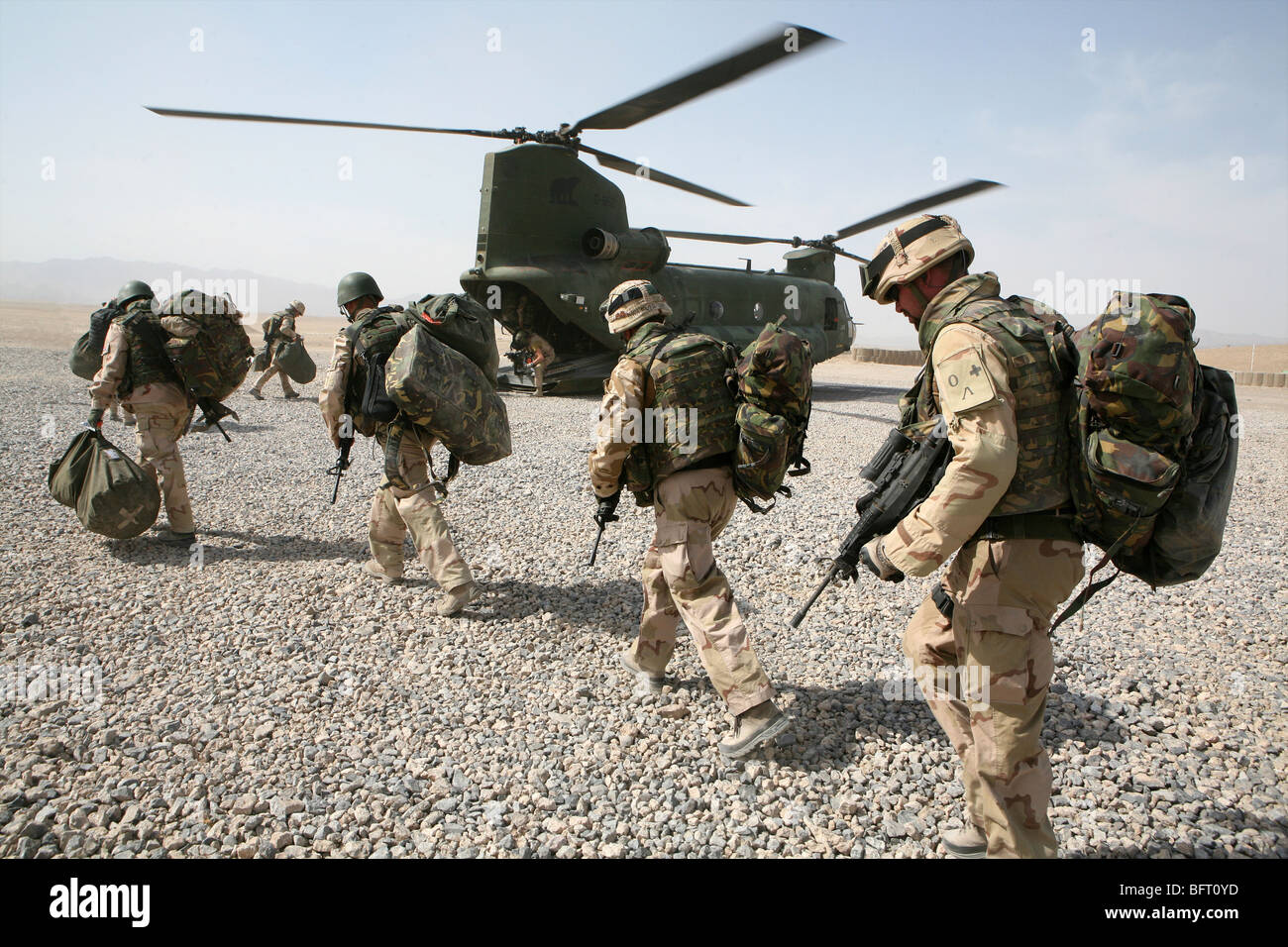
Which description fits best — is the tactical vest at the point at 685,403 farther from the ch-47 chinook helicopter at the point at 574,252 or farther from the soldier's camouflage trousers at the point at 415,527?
the ch-47 chinook helicopter at the point at 574,252

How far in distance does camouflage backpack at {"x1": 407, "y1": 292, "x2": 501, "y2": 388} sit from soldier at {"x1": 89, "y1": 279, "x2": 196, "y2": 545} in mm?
2099

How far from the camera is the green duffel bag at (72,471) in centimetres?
519

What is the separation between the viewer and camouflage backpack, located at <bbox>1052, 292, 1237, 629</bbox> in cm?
202

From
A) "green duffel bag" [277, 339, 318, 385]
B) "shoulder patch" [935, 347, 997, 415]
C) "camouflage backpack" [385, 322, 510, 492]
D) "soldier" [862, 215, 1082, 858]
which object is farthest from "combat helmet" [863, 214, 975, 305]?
"green duffel bag" [277, 339, 318, 385]

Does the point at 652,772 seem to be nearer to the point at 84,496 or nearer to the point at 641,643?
the point at 641,643

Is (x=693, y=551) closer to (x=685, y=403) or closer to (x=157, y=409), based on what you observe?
(x=685, y=403)

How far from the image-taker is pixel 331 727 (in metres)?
A: 3.30

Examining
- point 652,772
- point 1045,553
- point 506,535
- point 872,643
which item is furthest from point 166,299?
point 1045,553

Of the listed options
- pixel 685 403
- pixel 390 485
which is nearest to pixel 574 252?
pixel 390 485

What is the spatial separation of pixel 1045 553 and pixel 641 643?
6.23ft

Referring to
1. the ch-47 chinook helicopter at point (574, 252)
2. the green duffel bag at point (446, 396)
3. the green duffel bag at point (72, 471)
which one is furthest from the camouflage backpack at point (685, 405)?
the ch-47 chinook helicopter at point (574, 252)

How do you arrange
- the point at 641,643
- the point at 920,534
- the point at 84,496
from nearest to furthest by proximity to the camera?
the point at 920,534 < the point at 641,643 < the point at 84,496

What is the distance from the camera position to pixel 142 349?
5.44 meters

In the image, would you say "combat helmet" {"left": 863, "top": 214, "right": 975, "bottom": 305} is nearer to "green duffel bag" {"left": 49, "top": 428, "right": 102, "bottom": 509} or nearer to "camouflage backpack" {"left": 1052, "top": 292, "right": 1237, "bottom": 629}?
"camouflage backpack" {"left": 1052, "top": 292, "right": 1237, "bottom": 629}
